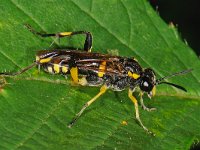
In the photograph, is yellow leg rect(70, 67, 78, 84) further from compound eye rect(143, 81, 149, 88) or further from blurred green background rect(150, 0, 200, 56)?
blurred green background rect(150, 0, 200, 56)

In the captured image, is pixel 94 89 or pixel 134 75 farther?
pixel 134 75

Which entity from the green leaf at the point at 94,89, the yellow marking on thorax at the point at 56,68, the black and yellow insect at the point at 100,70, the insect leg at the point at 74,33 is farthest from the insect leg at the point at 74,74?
the insect leg at the point at 74,33

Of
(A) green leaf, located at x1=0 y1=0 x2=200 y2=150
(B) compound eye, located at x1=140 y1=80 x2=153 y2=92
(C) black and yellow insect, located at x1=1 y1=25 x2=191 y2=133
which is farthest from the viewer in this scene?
(B) compound eye, located at x1=140 y1=80 x2=153 y2=92

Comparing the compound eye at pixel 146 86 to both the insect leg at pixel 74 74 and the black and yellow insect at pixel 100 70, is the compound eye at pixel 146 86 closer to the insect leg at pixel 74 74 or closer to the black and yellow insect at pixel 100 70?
the black and yellow insect at pixel 100 70

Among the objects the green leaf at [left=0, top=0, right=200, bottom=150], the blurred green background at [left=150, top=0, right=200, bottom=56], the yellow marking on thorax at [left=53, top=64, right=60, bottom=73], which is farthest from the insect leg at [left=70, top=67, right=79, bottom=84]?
the blurred green background at [left=150, top=0, right=200, bottom=56]

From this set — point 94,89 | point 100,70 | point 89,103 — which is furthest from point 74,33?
point 89,103

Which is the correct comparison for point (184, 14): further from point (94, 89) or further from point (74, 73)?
point (74, 73)

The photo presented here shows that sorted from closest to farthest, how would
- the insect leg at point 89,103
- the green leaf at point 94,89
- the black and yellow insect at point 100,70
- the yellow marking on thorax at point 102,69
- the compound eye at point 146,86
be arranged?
the green leaf at point 94,89, the insect leg at point 89,103, the black and yellow insect at point 100,70, the compound eye at point 146,86, the yellow marking on thorax at point 102,69
